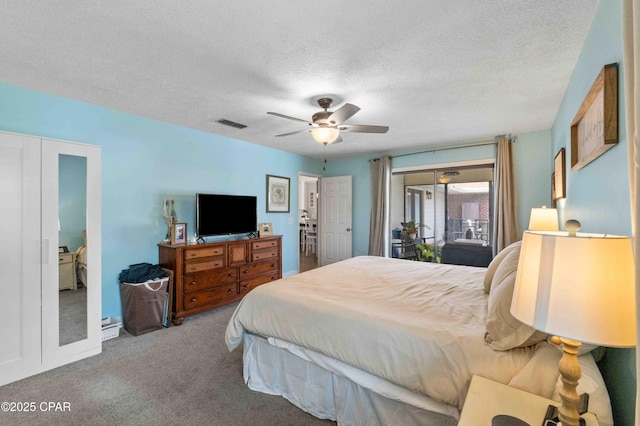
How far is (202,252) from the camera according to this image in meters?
3.56

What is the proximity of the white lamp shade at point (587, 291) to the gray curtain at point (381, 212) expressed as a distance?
15.3ft

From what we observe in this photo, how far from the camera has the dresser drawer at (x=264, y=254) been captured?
4.25 metres

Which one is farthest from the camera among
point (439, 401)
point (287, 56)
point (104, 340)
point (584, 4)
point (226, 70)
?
point (104, 340)

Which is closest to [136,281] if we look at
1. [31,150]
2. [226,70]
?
[31,150]

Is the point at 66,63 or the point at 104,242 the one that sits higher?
the point at 66,63

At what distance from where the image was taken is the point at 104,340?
2928 millimetres

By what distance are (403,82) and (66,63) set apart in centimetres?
275

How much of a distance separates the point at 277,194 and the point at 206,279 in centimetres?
220

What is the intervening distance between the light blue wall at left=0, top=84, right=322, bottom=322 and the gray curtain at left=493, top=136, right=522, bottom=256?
4.13 meters

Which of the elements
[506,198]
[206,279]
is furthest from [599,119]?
[206,279]

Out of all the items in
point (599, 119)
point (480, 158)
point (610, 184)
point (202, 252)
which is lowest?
point (202, 252)

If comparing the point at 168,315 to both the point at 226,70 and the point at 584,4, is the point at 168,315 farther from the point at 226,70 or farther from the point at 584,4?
the point at 584,4

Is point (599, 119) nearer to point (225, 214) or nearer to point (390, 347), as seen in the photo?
point (390, 347)

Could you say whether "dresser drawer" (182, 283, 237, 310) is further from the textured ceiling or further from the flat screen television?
the textured ceiling
